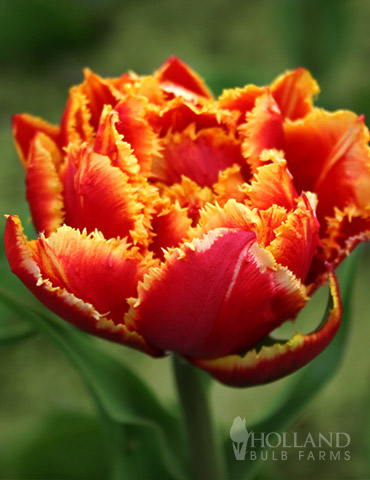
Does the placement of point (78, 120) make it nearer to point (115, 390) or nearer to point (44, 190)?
point (44, 190)

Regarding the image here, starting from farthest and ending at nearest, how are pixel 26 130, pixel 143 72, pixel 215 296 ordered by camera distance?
pixel 143 72 < pixel 26 130 < pixel 215 296

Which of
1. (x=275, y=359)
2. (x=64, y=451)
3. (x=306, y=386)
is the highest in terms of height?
(x=275, y=359)

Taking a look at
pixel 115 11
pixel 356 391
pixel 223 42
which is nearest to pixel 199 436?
pixel 356 391

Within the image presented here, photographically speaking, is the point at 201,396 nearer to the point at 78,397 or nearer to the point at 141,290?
the point at 141,290

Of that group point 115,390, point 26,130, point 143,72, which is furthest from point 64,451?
point 143,72

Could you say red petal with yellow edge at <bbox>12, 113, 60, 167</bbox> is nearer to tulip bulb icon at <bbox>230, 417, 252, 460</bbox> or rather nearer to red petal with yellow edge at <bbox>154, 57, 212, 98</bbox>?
red petal with yellow edge at <bbox>154, 57, 212, 98</bbox>
